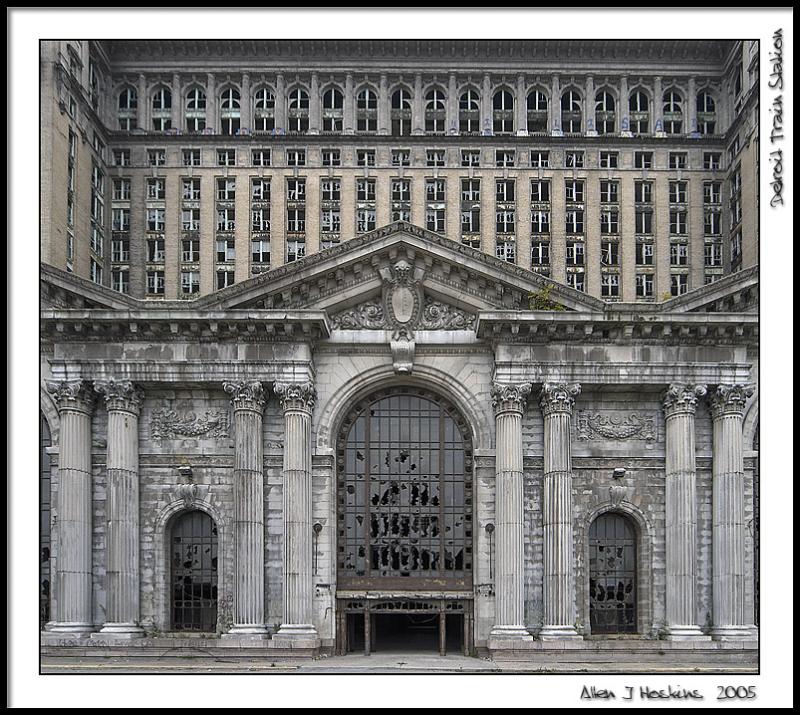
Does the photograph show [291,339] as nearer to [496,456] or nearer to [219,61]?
[496,456]

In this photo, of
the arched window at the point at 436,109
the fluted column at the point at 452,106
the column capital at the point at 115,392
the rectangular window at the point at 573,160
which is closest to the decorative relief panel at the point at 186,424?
the column capital at the point at 115,392

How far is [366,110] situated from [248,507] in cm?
4045

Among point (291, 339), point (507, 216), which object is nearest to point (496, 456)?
point (291, 339)

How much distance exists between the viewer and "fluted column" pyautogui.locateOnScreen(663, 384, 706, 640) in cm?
4341

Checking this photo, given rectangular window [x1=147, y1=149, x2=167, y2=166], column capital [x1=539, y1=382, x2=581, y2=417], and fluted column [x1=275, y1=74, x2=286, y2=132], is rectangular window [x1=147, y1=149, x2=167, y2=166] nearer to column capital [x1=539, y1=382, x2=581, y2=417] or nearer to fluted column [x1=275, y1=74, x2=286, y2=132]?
fluted column [x1=275, y1=74, x2=286, y2=132]

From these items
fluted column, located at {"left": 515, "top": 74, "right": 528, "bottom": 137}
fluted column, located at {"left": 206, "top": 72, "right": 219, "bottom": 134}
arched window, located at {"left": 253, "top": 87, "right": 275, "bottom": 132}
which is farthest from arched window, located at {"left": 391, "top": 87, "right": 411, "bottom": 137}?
fluted column, located at {"left": 206, "top": 72, "right": 219, "bottom": 134}

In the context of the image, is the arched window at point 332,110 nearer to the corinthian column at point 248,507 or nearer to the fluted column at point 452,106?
the fluted column at point 452,106

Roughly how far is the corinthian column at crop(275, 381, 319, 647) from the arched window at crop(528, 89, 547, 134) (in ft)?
126

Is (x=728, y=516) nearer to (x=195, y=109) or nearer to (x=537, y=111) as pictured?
(x=537, y=111)

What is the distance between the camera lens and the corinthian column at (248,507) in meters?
43.2

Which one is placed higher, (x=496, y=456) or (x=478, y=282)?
(x=478, y=282)

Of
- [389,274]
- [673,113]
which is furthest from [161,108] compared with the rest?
[389,274]

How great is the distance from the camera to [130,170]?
256 ft

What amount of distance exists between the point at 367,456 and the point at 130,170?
3994 centimetres
